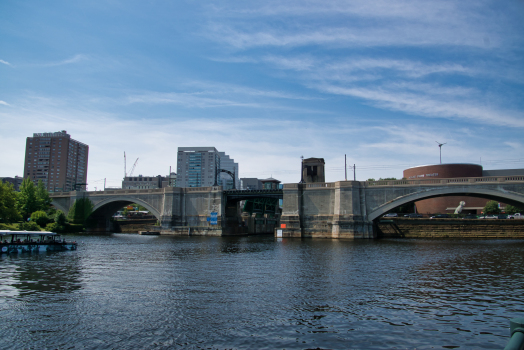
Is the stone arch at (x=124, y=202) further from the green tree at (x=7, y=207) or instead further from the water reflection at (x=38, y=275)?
the water reflection at (x=38, y=275)

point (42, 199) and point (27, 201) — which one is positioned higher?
point (42, 199)

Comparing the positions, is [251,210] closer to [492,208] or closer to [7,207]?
[7,207]

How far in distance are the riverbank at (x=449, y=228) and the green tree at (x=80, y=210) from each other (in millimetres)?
75762

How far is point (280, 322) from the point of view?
17.0m

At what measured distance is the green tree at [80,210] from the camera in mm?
98938

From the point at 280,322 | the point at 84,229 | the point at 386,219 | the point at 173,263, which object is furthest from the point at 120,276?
the point at 84,229

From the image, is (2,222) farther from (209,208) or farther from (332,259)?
(332,259)

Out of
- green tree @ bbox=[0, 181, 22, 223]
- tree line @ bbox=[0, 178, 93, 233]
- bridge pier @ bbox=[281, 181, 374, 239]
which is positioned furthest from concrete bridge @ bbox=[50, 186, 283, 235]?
green tree @ bbox=[0, 181, 22, 223]

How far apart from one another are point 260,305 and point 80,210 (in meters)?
94.7

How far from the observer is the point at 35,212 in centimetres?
8488

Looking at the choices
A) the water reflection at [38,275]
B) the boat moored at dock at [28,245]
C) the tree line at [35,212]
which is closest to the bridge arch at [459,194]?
the boat moored at dock at [28,245]

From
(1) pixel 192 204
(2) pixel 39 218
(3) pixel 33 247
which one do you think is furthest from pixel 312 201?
(2) pixel 39 218

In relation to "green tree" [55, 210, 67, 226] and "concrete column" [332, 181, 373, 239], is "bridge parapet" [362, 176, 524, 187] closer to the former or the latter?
"concrete column" [332, 181, 373, 239]

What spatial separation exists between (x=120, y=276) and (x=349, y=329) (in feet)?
64.3
